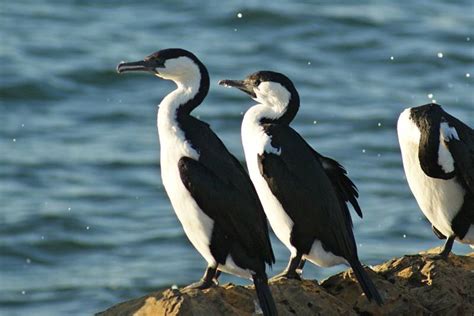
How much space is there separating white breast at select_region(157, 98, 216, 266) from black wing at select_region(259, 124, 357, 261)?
1.74 feet

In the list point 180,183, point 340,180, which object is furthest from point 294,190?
point 180,183

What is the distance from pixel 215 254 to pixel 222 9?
52.4 ft

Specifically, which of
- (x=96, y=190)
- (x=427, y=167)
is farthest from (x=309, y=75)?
(x=427, y=167)

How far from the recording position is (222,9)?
24531mm

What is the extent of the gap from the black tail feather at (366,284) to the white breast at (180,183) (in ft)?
3.06

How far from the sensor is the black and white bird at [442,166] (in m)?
9.64

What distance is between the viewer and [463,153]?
9664 millimetres

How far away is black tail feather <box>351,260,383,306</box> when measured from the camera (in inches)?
340

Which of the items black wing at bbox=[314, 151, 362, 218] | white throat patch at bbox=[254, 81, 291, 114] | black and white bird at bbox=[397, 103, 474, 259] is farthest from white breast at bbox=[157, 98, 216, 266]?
black and white bird at bbox=[397, 103, 474, 259]

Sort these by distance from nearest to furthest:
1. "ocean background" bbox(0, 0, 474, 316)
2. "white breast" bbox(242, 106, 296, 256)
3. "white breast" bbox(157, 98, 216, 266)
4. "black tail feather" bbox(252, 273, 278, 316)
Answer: "black tail feather" bbox(252, 273, 278, 316)
"white breast" bbox(157, 98, 216, 266)
"white breast" bbox(242, 106, 296, 256)
"ocean background" bbox(0, 0, 474, 316)

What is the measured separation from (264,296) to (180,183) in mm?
985

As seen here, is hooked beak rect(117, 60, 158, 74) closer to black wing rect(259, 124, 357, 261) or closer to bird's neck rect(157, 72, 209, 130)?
bird's neck rect(157, 72, 209, 130)

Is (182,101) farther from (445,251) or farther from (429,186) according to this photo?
(445,251)

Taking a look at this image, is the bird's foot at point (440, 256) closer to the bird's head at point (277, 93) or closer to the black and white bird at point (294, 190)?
the black and white bird at point (294, 190)
